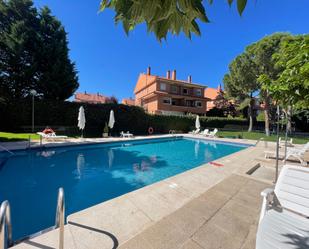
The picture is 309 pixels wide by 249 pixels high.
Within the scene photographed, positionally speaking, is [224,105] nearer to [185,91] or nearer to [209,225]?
[185,91]

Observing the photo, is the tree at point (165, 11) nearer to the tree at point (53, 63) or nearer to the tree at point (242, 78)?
the tree at point (53, 63)

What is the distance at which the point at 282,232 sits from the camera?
2.08 meters

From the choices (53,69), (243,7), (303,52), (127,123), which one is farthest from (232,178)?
(53,69)

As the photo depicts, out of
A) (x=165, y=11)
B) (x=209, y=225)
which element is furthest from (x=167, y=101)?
(x=165, y=11)

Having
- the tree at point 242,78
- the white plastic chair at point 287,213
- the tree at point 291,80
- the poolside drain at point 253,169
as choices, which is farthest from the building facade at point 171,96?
the white plastic chair at point 287,213

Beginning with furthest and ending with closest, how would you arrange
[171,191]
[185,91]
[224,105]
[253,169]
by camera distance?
[224,105] → [185,91] → [253,169] → [171,191]

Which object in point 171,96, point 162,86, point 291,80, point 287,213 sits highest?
point 162,86

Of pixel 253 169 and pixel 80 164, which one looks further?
pixel 80 164

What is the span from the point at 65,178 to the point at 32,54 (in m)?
19.1

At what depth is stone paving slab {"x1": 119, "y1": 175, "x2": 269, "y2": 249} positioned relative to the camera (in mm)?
2549

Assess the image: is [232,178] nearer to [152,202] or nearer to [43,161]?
[152,202]

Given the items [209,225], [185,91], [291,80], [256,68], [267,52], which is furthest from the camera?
[185,91]

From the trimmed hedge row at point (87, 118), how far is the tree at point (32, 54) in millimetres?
3254

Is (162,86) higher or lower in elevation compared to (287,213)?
higher
